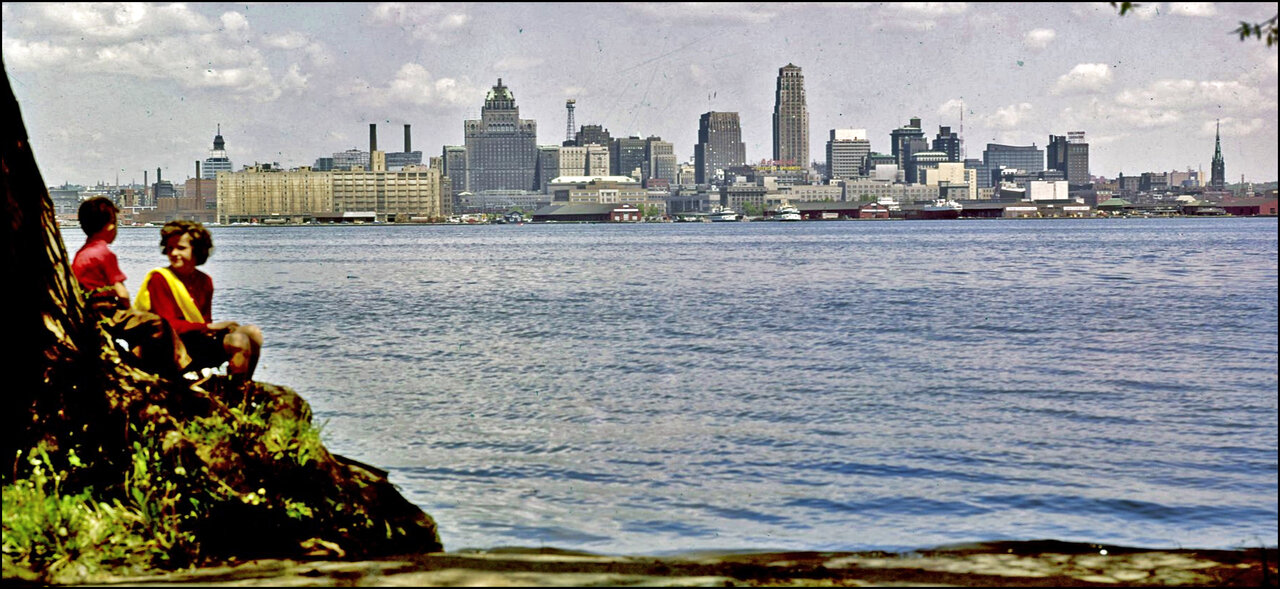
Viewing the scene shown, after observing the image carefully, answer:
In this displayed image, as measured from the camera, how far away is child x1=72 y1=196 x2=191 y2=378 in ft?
26.4

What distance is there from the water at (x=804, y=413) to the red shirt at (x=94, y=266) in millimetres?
3043

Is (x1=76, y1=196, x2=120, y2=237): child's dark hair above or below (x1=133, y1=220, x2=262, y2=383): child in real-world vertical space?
above

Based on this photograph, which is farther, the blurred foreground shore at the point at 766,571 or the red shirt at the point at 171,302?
the red shirt at the point at 171,302

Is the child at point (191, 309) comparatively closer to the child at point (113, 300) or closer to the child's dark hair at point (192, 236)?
the child's dark hair at point (192, 236)

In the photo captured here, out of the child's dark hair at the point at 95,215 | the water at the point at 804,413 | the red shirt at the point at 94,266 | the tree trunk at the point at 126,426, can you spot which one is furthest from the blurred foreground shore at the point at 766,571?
the child's dark hair at the point at 95,215

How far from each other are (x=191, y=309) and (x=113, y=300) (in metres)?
0.48

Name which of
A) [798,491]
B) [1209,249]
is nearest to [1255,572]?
[798,491]

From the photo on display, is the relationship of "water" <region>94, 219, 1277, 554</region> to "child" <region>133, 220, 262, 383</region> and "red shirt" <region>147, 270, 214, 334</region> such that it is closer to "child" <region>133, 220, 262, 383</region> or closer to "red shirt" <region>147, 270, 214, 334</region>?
"child" <region>133, 220, 262, 383</region>

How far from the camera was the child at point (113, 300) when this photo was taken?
804 centimetres

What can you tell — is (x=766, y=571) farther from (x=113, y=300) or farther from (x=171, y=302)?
(x=113, y=300)

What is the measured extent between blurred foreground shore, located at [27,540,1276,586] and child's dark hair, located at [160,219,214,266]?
1984 millimetres

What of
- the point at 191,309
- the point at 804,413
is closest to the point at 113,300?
the point at 191,309

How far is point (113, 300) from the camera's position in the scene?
8086mm

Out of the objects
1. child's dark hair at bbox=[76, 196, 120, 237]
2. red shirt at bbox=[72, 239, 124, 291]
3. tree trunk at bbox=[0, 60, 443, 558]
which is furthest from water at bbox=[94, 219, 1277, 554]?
child's dark hair at bbox=[76, 196, 120, 237]
